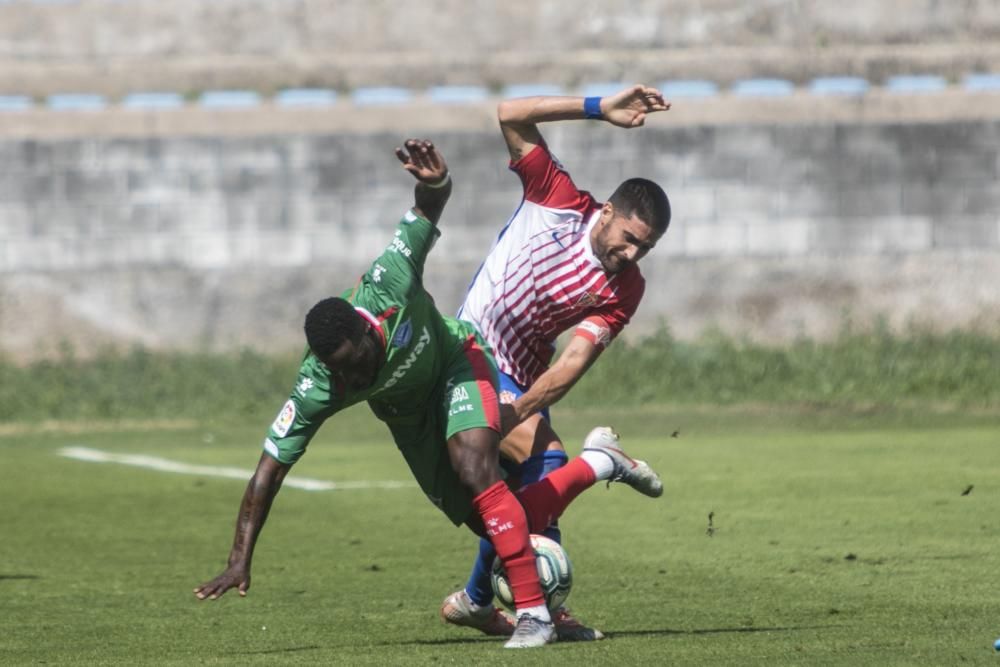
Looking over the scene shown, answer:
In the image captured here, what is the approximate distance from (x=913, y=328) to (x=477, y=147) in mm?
6341

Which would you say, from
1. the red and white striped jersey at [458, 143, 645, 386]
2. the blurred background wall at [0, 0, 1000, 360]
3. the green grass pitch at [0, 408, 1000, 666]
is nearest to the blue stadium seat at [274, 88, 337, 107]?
the blurred background wall at [0, 0, 1000, 360]

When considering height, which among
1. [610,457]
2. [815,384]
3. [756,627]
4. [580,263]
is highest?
[580,263]

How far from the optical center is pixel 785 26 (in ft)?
94.8

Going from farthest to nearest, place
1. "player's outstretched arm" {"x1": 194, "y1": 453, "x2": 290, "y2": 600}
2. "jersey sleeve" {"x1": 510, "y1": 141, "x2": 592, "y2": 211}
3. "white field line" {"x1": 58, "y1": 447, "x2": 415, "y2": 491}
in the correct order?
"white field line" {"x1": 58, "y1": 447, "x2": 415, "y2": 491} < "jersey sleeve" {"x1": 510, "y1": 141, "x2": 592, "y2": 211} < "player's outstretched arm" {"x1": 194, "y1": 453, "x2": 290, "y2": 600}

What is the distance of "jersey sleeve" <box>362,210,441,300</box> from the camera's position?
8.26 metres

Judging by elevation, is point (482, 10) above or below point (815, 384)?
above

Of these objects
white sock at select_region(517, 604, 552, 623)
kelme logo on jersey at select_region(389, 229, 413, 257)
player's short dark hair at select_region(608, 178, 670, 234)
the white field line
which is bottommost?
the white field line

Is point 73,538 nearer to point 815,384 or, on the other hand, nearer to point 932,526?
point 932,526

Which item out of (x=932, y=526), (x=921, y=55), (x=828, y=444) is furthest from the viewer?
(x=921, y=55)

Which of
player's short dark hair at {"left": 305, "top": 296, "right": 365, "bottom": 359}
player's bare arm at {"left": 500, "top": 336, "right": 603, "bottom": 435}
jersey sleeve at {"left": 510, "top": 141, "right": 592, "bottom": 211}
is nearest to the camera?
player's short dark hair at {"left": 305, "top": 296, "right": 365, "bottom": 359}

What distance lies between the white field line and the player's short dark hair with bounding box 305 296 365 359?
8808 mm

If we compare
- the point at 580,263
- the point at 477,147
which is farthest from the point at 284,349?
the point at 580,263

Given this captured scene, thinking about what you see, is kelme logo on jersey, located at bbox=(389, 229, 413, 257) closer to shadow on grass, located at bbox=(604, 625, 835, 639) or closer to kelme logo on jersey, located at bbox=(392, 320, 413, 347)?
kelme logo on jersey, located at bbox=(392, 320, 413, 347)

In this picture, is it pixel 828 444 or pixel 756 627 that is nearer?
pixel 756 627
